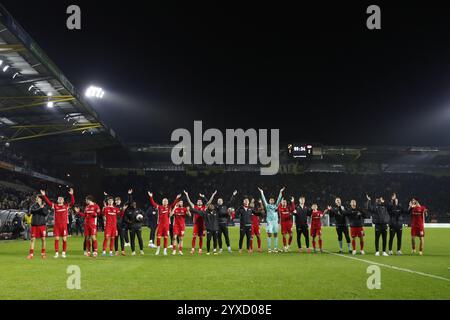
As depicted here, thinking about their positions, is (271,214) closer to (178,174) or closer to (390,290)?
(390,290)

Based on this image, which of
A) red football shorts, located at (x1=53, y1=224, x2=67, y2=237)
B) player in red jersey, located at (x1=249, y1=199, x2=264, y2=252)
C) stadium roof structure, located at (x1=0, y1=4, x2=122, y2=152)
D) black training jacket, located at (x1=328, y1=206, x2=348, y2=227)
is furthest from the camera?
stadium roof structure, located at (x1=0, y1=4, x2=122, y2=152)

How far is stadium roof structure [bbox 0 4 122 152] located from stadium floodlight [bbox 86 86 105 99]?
2.92m

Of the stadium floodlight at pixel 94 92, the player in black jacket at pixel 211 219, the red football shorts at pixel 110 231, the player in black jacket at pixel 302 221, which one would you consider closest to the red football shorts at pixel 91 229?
the red football shorts at pixel 110 231

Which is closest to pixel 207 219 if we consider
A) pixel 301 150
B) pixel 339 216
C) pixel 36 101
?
Result: pixel 339 216

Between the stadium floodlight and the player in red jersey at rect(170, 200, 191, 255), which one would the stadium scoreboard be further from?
the player in red jersey at rect(170, 200, 191, 255)

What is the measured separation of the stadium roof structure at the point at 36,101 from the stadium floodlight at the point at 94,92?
9.57 feet

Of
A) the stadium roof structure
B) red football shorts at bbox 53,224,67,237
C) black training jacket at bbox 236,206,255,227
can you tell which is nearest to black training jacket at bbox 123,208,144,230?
red football shorts at bbox 53,224,67,237

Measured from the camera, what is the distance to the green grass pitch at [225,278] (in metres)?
9.38

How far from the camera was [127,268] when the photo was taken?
13797mm

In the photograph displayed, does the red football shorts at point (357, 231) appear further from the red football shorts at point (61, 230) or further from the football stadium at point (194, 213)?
the red football shorts at point (61, 230)

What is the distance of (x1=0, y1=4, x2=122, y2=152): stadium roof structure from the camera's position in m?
21.1

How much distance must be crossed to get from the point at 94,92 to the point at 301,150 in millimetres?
19399

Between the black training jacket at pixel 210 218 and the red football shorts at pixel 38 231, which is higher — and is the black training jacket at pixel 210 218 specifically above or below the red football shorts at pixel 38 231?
above

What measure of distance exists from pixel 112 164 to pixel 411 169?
43.3 m
